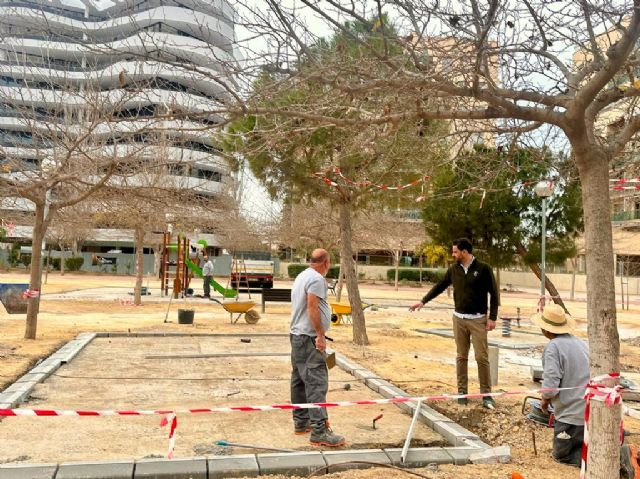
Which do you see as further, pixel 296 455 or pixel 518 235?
pixel 518 235

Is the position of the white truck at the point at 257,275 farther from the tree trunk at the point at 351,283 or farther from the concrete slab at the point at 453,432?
the concrete slab at the point at 453,432

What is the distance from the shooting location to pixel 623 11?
11.7 ft

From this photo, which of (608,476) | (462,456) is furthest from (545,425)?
(608,476)

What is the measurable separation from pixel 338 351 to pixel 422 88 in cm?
740

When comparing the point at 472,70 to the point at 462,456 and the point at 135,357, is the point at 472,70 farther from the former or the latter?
the point at 135,357

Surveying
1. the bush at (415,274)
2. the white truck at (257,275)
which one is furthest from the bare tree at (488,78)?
the bush at (415,274)

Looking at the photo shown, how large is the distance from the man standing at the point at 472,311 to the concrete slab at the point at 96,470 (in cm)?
391

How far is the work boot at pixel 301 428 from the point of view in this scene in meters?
5.33

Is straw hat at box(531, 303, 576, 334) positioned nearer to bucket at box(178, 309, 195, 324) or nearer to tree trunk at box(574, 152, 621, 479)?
tree trunk at box(574, 152, 621, 479)

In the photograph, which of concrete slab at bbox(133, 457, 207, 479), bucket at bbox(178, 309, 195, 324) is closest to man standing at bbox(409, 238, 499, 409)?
concrete slab at bbox(133, 457, 207, 479)

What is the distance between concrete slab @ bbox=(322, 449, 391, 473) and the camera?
434 centimetres

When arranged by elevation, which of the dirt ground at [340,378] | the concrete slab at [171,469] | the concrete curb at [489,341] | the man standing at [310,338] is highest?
the man standing at [310,338]

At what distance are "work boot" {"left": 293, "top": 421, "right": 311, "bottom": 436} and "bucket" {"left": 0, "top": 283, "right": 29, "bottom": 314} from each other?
11.2 m

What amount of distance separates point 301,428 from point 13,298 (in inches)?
454
